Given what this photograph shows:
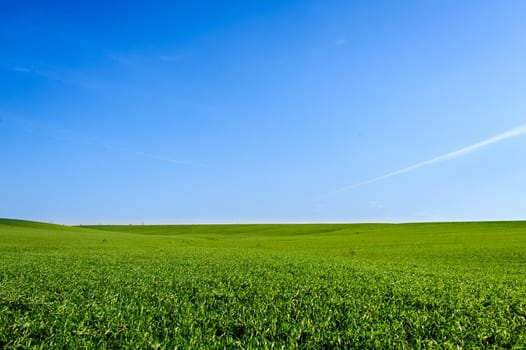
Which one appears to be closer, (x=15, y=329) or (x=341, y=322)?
(x=15, y=329)

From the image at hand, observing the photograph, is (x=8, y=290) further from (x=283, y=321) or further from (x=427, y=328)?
(x=427, y=328)

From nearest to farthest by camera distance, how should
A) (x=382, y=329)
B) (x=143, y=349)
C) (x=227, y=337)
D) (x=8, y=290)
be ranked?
(x=143, y=349)
(x=227, y=337)
(x=382, y=329)
(x=8, y=290)

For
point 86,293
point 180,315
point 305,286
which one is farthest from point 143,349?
point 305,286

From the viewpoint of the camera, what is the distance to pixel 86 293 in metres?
9.41

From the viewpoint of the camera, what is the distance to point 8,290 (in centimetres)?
961

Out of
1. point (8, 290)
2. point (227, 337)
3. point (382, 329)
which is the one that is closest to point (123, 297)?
point (8, 290)

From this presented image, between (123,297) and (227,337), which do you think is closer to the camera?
(227,337)

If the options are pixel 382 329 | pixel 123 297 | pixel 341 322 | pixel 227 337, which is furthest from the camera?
pixel 123 297

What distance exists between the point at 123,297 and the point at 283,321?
4626mm

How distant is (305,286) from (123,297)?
5.20 metres

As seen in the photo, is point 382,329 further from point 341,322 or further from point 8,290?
point 8,290

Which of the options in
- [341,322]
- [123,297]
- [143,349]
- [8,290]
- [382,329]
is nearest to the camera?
[143,349]

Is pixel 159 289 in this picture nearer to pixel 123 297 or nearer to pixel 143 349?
pixel 123 297

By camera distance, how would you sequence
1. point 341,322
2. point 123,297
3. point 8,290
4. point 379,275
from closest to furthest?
1. point 341,322
2. point 123,297
3. point 8,290
4. point 379,275
